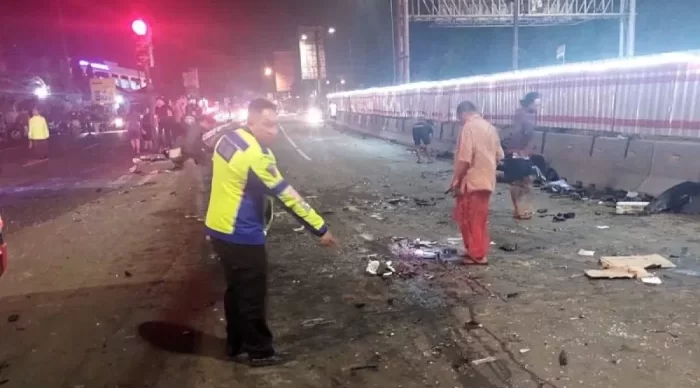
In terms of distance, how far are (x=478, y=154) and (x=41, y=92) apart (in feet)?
144

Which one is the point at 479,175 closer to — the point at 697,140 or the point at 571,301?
the point at 571,301

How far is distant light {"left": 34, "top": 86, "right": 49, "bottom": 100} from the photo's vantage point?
4248cm

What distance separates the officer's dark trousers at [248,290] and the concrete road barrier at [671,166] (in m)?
7.38

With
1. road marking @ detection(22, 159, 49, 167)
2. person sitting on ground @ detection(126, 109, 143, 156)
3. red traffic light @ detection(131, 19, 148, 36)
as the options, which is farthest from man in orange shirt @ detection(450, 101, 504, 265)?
road marking @ detection(22, 159, 49, 167)

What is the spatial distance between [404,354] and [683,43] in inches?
1571

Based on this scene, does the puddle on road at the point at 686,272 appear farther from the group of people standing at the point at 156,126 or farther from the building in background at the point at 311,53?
the building in background at the point at 311,53

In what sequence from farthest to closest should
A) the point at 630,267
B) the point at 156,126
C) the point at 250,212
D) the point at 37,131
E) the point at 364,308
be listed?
the point at 156,126 → the point at 37,131 → the point at 630,267 → the point at 364,308 → the point at 250,212

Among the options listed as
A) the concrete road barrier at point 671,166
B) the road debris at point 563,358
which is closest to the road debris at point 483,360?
the road debris at point 563,358

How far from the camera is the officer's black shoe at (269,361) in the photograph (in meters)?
4.47

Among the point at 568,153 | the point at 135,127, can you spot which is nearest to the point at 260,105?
the point at 568,153

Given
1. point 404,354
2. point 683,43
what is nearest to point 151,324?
point 404,354

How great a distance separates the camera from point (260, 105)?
448cm

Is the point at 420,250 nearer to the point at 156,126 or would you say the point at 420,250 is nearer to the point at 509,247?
the point at 509,247

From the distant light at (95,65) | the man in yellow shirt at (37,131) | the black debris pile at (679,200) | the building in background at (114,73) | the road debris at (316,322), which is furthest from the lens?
the building in background at (114,73)
